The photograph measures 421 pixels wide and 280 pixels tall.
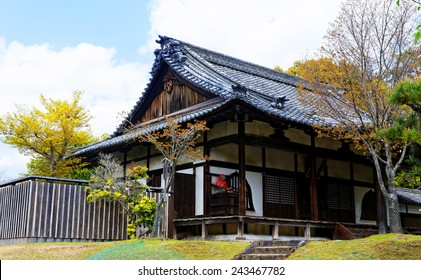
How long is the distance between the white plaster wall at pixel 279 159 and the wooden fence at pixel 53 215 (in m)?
5.60

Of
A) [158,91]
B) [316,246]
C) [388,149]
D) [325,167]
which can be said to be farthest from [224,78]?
[316,246]

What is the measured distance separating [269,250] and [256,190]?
627cm

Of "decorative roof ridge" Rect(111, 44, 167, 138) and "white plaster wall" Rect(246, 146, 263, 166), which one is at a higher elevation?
"decorative roof ridge" Rect(111, 44, 167, 138)

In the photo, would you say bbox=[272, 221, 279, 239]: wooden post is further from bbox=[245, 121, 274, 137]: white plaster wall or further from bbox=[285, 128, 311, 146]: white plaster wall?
bbox=[285, 128, 311, 146]: white plaster wall

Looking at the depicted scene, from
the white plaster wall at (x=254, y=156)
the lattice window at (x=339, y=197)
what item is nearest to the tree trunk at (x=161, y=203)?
the white plaster wall at (x=254, y=156)

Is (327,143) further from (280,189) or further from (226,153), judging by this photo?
(226,153)

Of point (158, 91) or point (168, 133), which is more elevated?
point (158, 91)

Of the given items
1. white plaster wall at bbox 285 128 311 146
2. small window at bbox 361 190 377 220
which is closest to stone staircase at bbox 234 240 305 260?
white plaster wall at bbox 285 128 311 146

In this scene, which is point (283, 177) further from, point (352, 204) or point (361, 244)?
point (361, 244)

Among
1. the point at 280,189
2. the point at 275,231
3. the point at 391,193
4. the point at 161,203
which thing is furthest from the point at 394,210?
the point at 161,203

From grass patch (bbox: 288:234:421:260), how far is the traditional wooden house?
4878 mm

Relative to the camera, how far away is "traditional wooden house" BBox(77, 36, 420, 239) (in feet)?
56.4

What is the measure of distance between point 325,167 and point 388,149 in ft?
17.8

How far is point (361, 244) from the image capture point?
1147 centimetres
